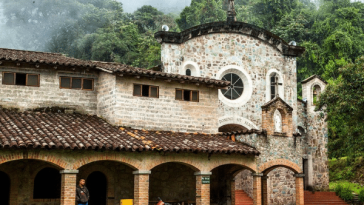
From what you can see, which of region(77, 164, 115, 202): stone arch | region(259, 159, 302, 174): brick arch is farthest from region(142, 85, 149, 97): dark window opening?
region(259, 159, 302, 174): brick arch

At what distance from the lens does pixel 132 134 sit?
19344mm

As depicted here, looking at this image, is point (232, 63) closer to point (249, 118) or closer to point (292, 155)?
point (249, 118)

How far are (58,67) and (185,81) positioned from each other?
532 cm

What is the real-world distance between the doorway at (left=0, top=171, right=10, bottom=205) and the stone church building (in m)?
0.04

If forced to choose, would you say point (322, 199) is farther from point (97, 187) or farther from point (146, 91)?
point (97, 187)

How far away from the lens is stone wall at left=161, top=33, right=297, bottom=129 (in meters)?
26.1

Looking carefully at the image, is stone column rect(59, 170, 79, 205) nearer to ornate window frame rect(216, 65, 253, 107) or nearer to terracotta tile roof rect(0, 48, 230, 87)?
terracotta tile roof rect(0, 48, 230, 87)

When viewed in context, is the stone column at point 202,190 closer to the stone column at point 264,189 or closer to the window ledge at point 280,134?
the stone column at point 264,189

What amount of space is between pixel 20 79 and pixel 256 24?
38670mm

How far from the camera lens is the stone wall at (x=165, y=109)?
2069 centimetres

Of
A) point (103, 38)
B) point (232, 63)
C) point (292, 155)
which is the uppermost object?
point (103, 38)

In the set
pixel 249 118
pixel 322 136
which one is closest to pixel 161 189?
pixel 249 118

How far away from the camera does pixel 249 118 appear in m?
27.1

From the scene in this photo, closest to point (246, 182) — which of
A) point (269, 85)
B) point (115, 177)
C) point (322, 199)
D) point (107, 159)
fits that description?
point (322, 199)
